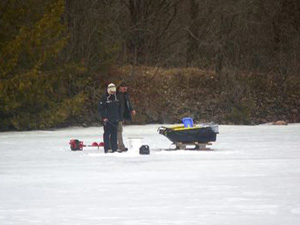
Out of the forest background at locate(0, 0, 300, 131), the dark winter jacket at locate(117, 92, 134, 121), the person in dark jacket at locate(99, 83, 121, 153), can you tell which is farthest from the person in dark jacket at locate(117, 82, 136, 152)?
the forest background at locate(0, 0, 300, 131)

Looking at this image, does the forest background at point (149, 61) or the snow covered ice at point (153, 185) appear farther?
the forest background at point (149, 61)

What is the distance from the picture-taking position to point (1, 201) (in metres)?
13.1

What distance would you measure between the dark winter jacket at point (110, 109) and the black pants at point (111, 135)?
0.14 metres

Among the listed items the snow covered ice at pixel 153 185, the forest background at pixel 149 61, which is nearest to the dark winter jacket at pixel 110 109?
the snow covered ice at pixel 153 185

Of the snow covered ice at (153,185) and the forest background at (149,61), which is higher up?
the forest background at (149,61)

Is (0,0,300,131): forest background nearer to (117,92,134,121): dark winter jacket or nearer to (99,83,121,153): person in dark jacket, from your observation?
(117,92,134,121): dark winter jacket

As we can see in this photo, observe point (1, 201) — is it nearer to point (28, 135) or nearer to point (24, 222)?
point (24, 222)

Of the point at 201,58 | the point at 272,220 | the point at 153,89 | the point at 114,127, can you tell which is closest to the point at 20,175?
the point at 114,127

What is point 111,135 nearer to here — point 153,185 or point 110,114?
point 110,114

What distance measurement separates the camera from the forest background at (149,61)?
1318 inches

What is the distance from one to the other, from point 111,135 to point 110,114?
514mm

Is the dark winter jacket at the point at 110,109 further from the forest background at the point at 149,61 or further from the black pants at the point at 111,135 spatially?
the forest background at the point at 149,61

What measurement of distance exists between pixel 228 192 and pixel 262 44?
33.8 metres

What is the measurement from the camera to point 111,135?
21734 millimetres
